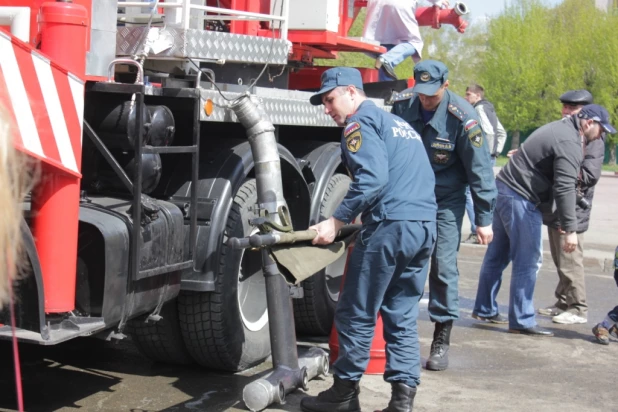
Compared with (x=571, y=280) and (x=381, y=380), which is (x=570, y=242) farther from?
(x=381, y=380)

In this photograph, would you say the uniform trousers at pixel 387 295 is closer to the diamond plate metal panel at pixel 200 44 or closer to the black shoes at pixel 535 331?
the diamond plate metal panel at pixel 200 44

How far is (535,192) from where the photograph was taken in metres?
6.95

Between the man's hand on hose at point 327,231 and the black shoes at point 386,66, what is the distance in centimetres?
285

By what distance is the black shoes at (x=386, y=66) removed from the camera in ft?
23.4

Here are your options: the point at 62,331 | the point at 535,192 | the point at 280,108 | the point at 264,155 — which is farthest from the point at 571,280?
the point at 62,331

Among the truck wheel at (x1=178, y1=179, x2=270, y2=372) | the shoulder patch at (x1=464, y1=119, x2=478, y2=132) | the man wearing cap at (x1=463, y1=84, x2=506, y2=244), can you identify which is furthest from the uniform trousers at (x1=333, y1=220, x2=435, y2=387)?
the man wearing cap at (x1=463, y1=84, x2=506, y2=244)

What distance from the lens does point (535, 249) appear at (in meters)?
6.92

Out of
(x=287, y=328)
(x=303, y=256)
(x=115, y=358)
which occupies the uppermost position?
(x=303, y=256)

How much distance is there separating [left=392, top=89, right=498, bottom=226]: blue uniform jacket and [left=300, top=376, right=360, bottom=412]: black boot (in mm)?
1557

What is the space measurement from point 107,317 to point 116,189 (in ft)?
2.12

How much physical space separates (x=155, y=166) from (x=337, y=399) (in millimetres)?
1502

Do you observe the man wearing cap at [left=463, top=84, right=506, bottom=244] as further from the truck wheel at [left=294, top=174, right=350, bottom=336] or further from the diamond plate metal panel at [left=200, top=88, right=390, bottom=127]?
the diamond plate metal panel at [left=200, top=88, right=390, bottom=127]

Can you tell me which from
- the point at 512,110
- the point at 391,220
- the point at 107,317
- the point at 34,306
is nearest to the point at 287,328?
the point at 391,220

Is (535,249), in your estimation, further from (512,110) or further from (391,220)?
(512,110)
